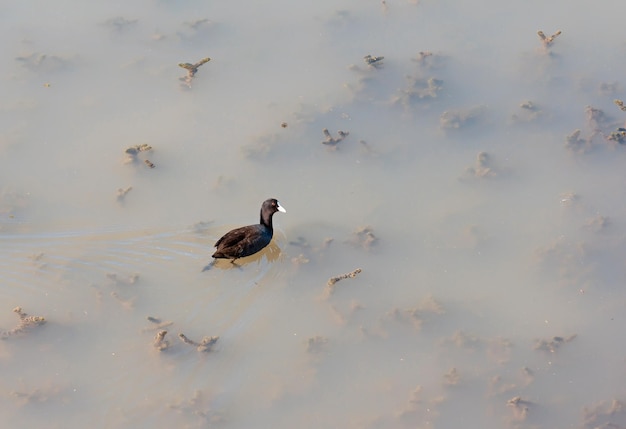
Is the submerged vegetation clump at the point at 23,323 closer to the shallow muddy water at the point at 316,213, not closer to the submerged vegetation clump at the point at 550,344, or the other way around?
the shallow muddy water at the point at 316,213

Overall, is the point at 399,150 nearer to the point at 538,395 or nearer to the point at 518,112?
the point at 518,112

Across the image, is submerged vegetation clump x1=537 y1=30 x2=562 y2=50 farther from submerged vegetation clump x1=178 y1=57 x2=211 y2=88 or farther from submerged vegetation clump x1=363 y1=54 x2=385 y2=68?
submerged vegetation clump x1=178 y1=57 x2=211 y2=88

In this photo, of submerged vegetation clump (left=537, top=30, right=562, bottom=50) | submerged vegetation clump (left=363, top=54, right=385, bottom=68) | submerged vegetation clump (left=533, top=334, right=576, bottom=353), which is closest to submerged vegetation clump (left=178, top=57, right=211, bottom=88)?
submerged vegetation clump (left=363, top=54, right=385, bottom=68)

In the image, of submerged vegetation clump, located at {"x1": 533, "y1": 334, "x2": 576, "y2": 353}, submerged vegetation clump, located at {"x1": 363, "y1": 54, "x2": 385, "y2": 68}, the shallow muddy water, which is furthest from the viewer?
submerged vegetation clump, located at {"x1": 363, "y1": 54, "x2": 385, "y2": 68}

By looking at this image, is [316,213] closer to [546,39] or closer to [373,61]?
[373,61]

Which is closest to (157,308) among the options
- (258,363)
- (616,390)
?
(258,363)

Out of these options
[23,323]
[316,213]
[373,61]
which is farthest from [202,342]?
[373,61]

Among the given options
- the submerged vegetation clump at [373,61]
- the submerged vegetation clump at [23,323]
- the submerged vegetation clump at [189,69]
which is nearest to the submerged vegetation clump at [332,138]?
the submerged vegetation clump at [373,61]
